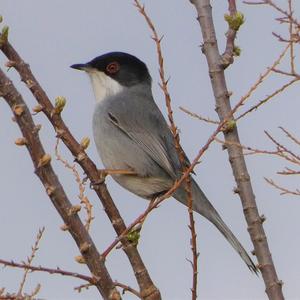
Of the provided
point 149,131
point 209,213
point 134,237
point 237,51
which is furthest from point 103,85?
point 134,237

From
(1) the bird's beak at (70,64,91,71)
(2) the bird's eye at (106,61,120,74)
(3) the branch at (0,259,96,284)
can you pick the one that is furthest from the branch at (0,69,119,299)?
(2) the bird's eye at (106,61,120,74)

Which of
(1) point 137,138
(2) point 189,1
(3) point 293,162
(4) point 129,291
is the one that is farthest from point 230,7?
(4) point 129,291

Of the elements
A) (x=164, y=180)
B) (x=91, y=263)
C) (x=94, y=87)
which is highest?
(x=94, y=87)

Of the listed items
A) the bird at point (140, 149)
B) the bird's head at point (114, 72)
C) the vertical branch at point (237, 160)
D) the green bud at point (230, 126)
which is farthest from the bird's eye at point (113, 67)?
the green bud at point (230, 126)

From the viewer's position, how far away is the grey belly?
6.22 m

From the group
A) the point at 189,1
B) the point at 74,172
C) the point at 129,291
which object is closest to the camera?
the point at 129,291

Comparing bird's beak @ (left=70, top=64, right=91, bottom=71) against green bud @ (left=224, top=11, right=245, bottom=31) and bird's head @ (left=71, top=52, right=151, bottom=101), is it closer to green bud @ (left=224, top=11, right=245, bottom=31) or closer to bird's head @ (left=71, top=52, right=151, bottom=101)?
bird's head @ (left=71, top=52, right=151, bottom=101)

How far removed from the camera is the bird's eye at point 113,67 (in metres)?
7.11

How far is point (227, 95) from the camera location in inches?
165

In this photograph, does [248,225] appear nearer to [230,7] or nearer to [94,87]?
[230,7]

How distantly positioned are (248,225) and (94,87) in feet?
11.5

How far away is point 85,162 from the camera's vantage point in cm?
318

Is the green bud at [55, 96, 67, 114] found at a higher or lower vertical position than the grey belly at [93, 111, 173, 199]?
lower

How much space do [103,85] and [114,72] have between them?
0.24 m
